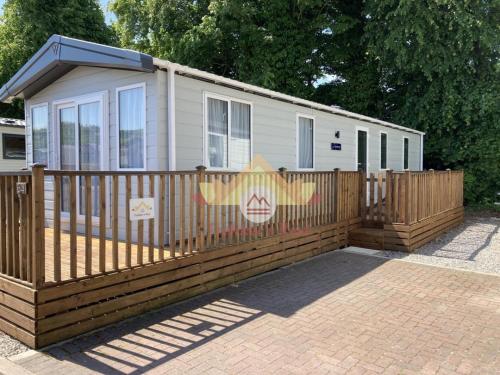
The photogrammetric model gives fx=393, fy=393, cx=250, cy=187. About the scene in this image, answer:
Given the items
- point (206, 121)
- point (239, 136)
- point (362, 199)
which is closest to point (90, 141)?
point (206, 121)

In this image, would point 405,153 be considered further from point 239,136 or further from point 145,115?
point 145,115

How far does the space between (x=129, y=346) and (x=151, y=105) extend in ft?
11.2

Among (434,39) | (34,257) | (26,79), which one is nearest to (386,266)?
(34,257)

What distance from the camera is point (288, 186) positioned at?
6.11m

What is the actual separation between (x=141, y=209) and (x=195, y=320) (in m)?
1.25

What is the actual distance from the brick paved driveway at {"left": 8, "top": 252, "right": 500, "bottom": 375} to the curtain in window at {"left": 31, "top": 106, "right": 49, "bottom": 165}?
501 centimetres

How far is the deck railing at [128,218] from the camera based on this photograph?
337cm

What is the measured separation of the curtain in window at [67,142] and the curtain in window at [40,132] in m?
0.48

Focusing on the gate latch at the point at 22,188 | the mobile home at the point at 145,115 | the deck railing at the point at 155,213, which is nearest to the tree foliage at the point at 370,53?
the deck railing at the point at 155,213

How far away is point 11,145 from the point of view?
476 inches

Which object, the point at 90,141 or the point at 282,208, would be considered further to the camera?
the point at 90,141

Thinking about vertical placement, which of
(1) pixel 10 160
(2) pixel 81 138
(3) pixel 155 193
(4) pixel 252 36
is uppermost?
(4) pixel 252 36

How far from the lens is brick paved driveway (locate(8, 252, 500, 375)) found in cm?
303

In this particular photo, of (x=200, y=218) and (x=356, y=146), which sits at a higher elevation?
(x=356, y=146)
